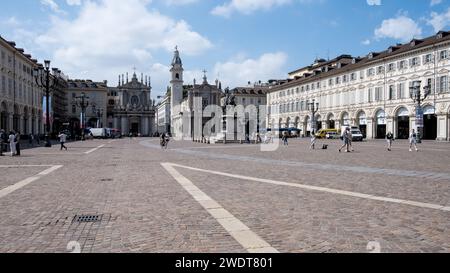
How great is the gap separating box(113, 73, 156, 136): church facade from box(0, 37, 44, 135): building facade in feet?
168

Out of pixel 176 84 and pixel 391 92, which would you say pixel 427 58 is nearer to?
pixel 391 92

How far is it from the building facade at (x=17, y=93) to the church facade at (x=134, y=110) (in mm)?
51276

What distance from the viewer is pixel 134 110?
383 ft

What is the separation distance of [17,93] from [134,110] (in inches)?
2600

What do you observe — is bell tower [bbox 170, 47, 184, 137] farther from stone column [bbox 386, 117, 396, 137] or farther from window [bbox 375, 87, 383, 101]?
stone column [bbox 386, 117, 396, 137]

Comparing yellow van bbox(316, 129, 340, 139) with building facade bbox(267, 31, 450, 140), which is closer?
building facade bbox(267, 31, 450, 140)

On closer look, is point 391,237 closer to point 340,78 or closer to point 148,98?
point 340,78

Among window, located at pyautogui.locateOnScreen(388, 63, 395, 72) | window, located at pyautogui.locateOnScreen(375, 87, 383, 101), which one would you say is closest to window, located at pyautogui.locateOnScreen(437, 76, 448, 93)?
window, located at pyautogui.locateOnScreen(388, 63, 395, 72)

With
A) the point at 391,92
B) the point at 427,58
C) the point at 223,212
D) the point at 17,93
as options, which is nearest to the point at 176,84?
the point at 17,93

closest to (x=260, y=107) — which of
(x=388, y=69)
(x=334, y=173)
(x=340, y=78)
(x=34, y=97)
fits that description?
(x=340, y=78)

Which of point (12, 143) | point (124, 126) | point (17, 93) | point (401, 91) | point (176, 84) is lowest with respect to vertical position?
point (12, 143)

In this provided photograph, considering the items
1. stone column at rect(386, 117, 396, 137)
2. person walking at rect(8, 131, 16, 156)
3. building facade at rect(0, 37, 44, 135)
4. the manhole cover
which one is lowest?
the manhole cover

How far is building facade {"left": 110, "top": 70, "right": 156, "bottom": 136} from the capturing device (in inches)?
4530

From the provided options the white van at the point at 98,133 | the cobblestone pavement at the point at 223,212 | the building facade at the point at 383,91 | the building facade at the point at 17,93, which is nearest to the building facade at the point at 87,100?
the white van at the point at 98,133
